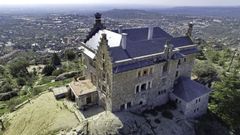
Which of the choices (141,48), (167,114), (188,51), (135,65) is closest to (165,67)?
(141,48)

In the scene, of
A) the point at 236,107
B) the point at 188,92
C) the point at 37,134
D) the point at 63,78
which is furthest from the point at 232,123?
the point at 63,78

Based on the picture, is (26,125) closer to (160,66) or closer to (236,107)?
(160,66)

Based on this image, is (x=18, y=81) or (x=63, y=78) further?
(x=18, y=81)

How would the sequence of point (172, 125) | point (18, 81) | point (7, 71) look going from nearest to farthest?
1. point (172, 125)
2. point (18, 81)
3. point (7, 71)

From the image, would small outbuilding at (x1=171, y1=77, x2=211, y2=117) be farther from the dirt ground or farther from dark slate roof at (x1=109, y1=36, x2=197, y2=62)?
the dirt ground

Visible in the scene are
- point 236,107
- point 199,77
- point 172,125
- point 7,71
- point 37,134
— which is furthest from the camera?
point 7,71

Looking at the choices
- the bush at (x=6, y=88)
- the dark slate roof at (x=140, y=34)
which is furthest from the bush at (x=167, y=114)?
the bush at (x=6, y=88)

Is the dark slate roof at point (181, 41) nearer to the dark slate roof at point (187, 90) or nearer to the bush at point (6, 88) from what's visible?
the dark slate roof at point (187, 90)
